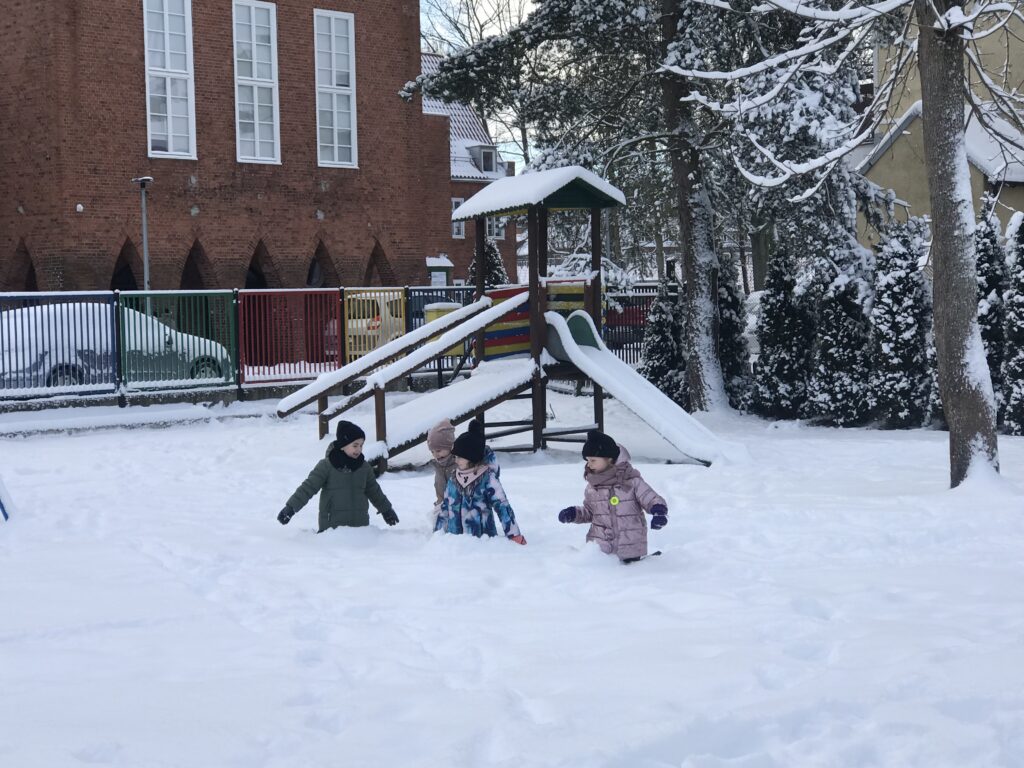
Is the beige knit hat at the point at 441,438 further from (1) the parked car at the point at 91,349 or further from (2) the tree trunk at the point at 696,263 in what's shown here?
(1) the parked car at the point at 91,349

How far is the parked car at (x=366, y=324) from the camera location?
21172 millimetres

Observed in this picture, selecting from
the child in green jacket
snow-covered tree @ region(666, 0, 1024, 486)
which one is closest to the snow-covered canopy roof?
snow-covered tree @ region(666, 0, 1024, 486)

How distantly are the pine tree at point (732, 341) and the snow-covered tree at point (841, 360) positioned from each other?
2.01m

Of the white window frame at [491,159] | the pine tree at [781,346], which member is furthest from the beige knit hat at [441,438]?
the white window frame at [491,159]

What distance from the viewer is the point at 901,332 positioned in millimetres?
16172

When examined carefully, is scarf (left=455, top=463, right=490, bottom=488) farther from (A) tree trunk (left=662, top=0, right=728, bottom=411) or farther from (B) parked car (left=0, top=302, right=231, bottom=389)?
(B) parked car (left=0, top=302, right=231, bottom=389)

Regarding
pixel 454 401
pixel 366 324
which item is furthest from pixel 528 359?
pixel 366 324

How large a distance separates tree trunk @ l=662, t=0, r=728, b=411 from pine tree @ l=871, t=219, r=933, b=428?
2718 mm

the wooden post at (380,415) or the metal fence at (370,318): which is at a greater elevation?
the metal fence at (370,318)

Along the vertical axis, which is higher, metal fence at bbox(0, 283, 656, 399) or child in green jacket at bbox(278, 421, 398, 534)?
metal fence at bbox(0, 283, 656, 399)

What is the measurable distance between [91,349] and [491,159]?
42.6 meters

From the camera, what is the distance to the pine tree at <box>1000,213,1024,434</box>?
14781 mm

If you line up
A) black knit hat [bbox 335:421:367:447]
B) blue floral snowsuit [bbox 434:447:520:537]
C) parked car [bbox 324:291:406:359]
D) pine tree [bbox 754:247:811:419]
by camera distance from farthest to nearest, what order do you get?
parked car [bbox 324:291:406:359] → pine tree [bbox 754:247:811:419] → black knit hat [bbox 335:421:367:447] → blue floral snowsuit [bbox 434:447:520:537]

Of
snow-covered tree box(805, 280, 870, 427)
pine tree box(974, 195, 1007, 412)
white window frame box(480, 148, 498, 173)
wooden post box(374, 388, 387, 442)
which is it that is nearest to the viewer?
wooden post box(374, 388, 387, 442)
